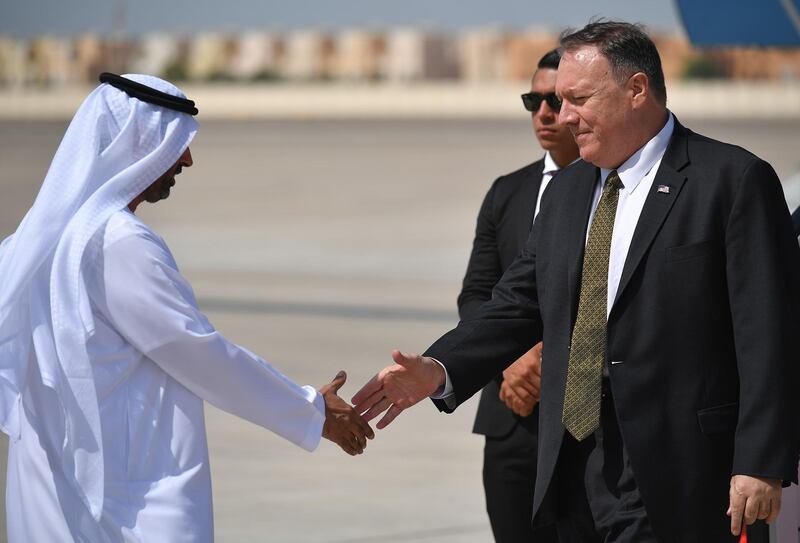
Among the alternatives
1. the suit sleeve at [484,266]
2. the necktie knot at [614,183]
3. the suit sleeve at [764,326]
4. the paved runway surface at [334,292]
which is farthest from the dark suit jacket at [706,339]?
the paved runway surface at [334,292]

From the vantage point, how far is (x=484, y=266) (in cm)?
481

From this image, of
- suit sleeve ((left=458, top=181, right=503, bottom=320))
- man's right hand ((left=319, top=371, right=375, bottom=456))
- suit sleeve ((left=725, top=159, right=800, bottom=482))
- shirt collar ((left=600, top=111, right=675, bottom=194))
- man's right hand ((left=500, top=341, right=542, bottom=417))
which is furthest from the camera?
suit sleeve ((left=458, top=181, right=503, bottom=320))

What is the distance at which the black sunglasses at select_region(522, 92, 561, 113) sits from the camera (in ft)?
15.5

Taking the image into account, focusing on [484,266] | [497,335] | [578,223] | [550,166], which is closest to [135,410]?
[497,335]

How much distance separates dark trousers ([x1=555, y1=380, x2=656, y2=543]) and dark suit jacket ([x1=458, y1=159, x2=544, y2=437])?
0.90 m

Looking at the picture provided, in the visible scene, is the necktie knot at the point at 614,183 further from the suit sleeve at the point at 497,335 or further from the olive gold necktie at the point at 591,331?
the suit sleeve at the point at 497,335

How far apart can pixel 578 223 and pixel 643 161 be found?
0.22 metres

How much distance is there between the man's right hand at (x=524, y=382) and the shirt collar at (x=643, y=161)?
0.94 m

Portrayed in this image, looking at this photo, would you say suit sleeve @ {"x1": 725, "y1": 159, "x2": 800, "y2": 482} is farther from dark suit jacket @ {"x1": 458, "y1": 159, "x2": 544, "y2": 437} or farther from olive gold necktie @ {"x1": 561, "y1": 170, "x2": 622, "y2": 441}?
dark suit jacket @ {"x1": 458, "y1": 159, "x2": 544, "y2": 437}

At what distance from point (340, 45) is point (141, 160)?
15744 centimetres

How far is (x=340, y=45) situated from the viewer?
6265 inches

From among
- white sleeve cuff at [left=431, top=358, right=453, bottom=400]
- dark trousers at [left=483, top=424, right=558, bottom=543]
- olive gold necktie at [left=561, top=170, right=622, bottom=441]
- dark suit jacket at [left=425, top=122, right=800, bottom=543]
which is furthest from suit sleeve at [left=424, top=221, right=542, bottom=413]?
dark trousers at [left=483, top=424, right=558, bottom=543]

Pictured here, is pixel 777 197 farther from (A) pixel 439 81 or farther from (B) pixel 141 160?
(A) pixel 439 81

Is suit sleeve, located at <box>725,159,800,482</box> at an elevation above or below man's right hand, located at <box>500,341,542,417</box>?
above
